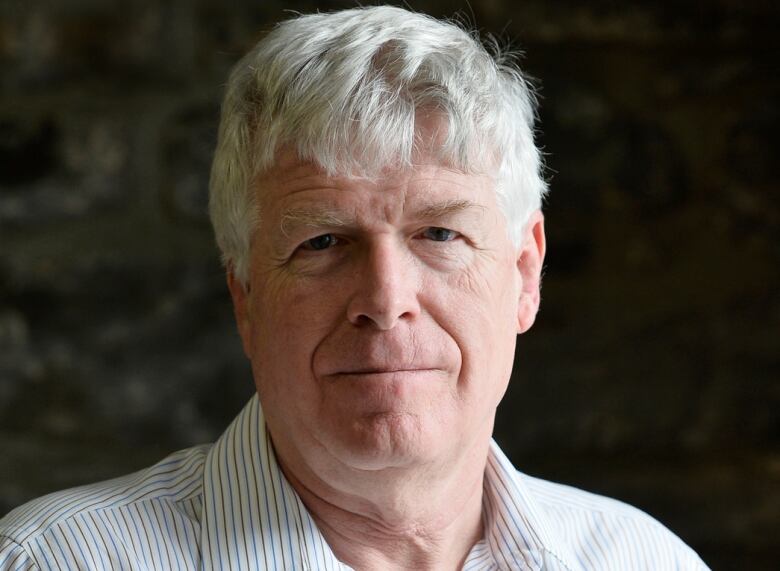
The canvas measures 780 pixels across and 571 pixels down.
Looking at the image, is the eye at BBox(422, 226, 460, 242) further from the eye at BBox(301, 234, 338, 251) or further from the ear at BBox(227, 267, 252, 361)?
the ear at BBox(227, 267, 252, 361)

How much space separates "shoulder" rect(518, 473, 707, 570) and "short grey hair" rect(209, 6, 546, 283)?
0.45 meters

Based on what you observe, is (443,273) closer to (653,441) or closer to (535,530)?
(535,530)

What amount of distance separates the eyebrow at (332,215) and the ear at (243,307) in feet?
0.49

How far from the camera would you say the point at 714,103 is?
2.81 m

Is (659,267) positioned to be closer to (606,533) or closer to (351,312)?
(606,533)

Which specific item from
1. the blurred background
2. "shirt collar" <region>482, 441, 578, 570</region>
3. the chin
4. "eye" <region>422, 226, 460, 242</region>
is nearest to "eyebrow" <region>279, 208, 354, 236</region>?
"eye" <region>422, 226, 460, 242</region>

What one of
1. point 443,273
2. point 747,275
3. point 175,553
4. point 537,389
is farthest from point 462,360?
point 747,275

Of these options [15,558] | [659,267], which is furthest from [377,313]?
[659,267]

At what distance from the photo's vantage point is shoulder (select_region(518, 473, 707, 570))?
1784 mm

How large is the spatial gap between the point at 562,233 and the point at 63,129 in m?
1.18

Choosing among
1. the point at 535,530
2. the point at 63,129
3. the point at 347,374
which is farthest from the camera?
the point at 63,129

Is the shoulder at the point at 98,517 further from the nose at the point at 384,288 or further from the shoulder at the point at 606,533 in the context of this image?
the shoulder at the point at 606,533

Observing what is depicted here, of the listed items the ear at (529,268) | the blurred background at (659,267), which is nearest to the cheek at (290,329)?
the ear at (529,268)

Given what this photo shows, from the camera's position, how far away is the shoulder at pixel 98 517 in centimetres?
150
